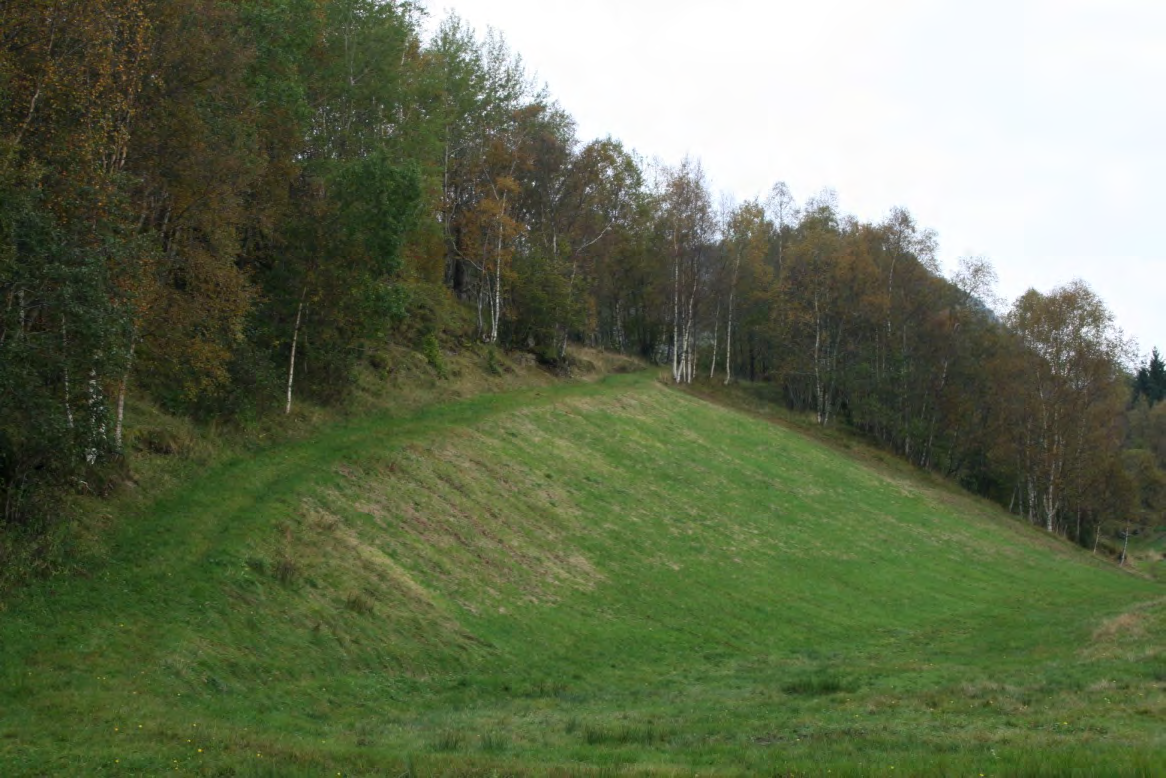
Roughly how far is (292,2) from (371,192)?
10.4 metres

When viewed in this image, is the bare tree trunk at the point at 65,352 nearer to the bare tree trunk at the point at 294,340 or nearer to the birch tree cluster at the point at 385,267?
the birch tree cluster at the point at 385,267

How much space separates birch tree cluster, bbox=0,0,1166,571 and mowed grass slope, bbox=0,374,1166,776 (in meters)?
4.17

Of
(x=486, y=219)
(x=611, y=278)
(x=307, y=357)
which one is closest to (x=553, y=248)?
(x=486, y=219)

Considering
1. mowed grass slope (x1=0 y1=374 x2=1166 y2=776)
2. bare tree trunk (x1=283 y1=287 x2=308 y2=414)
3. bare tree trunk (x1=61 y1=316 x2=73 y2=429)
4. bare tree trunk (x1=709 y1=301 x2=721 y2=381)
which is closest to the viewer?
mowed grass slope (x1=0 y1=374 x2=1166 y2=776)

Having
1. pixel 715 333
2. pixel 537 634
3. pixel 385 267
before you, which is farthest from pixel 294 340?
pixel 715 333

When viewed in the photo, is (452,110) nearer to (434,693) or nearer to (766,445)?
(766,445)

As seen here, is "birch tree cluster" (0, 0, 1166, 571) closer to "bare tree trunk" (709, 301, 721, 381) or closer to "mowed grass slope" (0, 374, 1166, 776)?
"bare tree trunk" (709, 301, 721, 381)

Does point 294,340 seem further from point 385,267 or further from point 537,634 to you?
point 537,634

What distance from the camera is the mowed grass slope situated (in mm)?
13758

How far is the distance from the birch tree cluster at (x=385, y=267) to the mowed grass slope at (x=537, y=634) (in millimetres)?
4172

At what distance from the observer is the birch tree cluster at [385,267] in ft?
66.0

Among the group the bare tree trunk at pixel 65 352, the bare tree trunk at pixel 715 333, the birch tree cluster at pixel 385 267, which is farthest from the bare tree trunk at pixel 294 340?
the bare tree trunk at pixel 715 333

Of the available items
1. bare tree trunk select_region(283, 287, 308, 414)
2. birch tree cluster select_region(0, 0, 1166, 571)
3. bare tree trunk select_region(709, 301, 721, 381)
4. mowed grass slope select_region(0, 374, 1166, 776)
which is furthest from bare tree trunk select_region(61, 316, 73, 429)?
bare tree trunk select_region(709, 301, 721, 381)

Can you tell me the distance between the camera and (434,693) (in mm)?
20156
